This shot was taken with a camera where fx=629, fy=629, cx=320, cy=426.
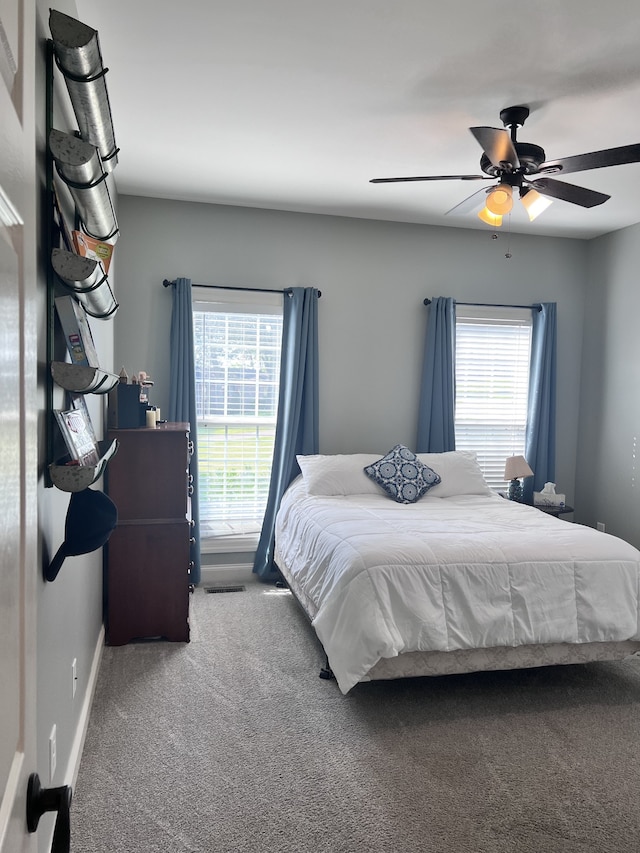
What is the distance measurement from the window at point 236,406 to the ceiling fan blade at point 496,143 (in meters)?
2.31

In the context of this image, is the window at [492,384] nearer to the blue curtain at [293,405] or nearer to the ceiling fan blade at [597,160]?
the blue curtain at [293,405]

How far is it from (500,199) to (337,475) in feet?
7.07

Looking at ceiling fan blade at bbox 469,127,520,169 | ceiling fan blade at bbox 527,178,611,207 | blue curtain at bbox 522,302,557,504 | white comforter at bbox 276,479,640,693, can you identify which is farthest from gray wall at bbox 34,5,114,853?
blue curtain at bbox 522,302,557,504

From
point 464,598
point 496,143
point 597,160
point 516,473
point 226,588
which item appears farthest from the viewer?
point 516,473

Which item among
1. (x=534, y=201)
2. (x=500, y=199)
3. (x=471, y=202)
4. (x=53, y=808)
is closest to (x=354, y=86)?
(x=500, y=199)

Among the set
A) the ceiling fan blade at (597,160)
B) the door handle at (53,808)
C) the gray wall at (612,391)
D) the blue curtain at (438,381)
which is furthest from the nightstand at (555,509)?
the door handle at (53,808)

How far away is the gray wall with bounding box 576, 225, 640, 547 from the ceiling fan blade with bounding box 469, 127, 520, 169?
262 cm

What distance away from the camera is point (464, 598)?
9.36 ft

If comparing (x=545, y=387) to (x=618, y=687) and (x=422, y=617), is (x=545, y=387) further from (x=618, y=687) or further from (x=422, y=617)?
(x=422, y=617)

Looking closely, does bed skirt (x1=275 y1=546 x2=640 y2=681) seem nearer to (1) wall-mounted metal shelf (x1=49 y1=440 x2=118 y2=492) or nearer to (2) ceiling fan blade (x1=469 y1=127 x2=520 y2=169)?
(1) wall-mounted metal shelf (x1=49 y1=440 x2=118 y2=492)

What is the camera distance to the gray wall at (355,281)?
4535mm

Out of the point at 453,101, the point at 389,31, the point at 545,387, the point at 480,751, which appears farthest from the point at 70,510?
the point at 545,387

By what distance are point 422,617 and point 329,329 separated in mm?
2682

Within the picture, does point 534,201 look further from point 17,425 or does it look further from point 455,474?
point 17,425
